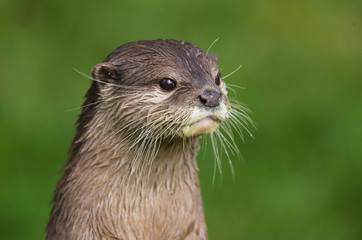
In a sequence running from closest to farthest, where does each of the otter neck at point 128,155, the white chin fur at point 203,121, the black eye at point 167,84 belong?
1. the white chin fur at point 203,121
2. the black eye at point 167,84
3. the otter neck at point 128,155

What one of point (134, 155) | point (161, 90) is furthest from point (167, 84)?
point (134, 155)

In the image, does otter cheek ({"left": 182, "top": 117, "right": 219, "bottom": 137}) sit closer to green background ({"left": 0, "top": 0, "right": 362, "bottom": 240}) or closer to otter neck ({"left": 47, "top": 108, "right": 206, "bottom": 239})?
otter neck ({"left": 47, "top": 108, "right": 206, "bottom": 239})

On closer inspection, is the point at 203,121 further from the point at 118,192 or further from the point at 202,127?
the point at 118,192

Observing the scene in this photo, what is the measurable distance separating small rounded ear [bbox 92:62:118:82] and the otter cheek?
43 centimetres

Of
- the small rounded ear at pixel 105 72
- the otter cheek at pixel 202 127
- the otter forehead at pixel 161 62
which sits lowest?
the otter cheek at pixel 202 127

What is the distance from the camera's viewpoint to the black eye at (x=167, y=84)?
381 cm

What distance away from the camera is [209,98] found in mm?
3668

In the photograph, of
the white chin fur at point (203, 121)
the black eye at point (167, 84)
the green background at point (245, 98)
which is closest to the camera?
the white chin fur at point (203, 121)

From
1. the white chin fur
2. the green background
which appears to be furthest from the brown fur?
the green background

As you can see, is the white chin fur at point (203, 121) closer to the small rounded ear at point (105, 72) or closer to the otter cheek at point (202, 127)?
the otter cheek at point (202, 127)

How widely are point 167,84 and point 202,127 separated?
274 millimetres

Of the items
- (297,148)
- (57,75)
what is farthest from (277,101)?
(57,75)

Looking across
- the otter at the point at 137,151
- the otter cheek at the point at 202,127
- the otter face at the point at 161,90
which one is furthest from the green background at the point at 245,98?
the otter cheek at the point at 202,127

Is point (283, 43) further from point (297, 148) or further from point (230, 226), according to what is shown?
point (230, 226)
